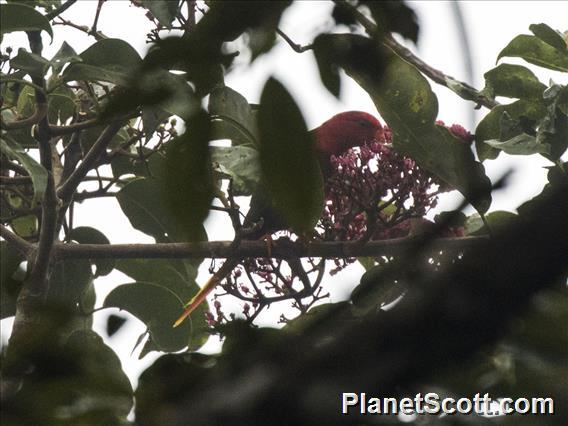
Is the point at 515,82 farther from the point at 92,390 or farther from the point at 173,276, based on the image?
the point at 92,390

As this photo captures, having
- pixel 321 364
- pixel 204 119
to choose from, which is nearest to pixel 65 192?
pixel 204 119

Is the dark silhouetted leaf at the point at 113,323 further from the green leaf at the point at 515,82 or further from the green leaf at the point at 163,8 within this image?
the green leaf at the point at 515,82

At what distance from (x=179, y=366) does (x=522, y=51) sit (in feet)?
3.57

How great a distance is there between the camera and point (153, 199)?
5.83 ft

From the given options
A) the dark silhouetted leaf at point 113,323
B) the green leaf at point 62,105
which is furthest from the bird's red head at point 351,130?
the dark silhouetted leaf at point 113,323

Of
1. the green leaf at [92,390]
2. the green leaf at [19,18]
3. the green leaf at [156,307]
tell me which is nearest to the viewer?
the green leaf at [92,390]

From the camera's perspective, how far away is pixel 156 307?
1.73m

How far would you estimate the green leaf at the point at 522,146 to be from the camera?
1.50 metres

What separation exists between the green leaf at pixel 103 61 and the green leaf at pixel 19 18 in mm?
112

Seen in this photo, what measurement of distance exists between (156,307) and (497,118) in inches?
28.6

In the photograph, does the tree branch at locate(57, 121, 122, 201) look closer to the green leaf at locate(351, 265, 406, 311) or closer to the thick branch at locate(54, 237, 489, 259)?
the thick branch at locate(54, 237, 489, 259)

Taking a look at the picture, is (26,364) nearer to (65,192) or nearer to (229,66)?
(229,66)

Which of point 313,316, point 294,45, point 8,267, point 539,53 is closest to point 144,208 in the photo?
point 8,267

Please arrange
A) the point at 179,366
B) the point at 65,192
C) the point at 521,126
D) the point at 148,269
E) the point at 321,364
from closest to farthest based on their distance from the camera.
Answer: the point at 321,364 < the point at 179,366 < the point at 521,126 < the point at 65,192 < the point at 148,269
